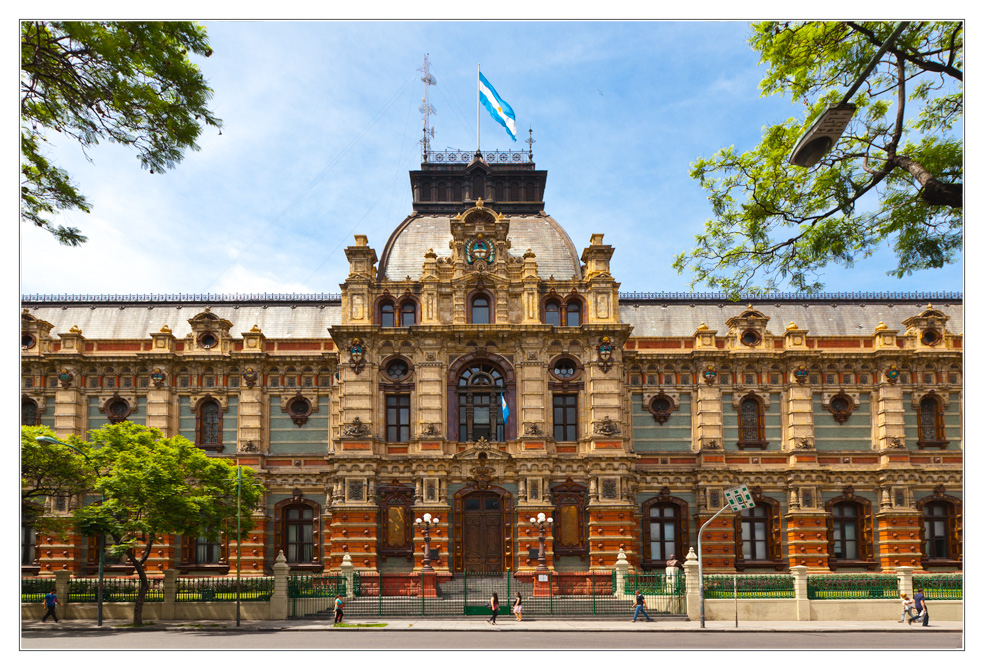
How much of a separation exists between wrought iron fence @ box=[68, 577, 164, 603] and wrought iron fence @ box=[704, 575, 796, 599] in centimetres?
2359

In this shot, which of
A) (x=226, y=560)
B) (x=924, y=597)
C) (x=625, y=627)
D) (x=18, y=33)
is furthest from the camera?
(x=226, y=560)

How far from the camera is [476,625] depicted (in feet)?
115

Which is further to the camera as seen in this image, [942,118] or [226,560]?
[226,560]

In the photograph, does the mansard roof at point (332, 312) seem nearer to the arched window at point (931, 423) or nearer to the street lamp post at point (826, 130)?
the arched window at point (931, 423)

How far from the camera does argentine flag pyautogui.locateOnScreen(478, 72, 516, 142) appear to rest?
48656 millimetres

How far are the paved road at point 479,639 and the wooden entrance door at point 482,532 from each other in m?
14.1

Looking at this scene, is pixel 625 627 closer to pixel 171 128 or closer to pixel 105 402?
pixel 171 128

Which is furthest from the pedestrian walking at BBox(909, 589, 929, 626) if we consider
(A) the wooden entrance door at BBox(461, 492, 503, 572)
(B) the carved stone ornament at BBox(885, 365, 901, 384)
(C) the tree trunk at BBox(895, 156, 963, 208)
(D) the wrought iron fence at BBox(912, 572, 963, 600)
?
(C) the tree trunk at BBox(895, 156, 963, 208)

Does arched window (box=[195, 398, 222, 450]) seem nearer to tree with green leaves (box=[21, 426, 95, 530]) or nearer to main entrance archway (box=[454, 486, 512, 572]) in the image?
tree with green leaves (box=[21, 426, 95, 530])

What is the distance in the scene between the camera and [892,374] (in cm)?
5075

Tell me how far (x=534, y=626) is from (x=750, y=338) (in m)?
24.7

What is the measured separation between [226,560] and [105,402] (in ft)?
36.5

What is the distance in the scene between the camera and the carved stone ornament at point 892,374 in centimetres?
5075

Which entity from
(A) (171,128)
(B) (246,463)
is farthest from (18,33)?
(B) (246,463)
